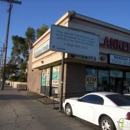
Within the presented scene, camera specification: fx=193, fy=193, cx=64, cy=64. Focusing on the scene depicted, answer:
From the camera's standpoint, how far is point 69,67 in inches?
558

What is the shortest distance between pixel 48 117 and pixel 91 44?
5.74 metres

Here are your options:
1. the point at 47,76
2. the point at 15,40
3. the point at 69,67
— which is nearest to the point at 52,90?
the point at 47,76

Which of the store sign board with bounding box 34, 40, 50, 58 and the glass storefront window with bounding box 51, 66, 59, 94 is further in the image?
the glass storefront window with bounding box 51, 66, 59, 94

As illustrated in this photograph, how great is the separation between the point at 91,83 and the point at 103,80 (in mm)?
1410

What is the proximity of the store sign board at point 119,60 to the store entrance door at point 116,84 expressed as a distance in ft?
7.55

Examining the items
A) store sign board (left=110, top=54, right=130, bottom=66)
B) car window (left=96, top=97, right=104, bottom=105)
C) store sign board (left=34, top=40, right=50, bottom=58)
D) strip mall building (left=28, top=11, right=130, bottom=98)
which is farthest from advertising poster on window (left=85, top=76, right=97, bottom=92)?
car window (left=96, top=97, right=104, bottom=105)

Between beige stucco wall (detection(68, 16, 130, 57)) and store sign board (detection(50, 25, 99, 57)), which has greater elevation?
beige stucco wall (detection(68, 16, 130, 57))

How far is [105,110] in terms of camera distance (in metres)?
7.07

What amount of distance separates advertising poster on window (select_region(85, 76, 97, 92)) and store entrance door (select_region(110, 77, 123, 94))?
6.68ft

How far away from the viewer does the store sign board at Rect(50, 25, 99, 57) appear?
1095 cm

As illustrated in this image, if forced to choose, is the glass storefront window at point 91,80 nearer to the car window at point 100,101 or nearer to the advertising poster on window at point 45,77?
the advertising poster on window at point 45,77

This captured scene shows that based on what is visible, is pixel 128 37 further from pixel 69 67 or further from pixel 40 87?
pixel 40 87

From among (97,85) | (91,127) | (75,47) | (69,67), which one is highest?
(75,47)

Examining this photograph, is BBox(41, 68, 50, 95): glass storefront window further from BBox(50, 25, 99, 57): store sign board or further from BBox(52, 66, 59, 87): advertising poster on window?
BBox(50, 25, 99, 57): store sign board
